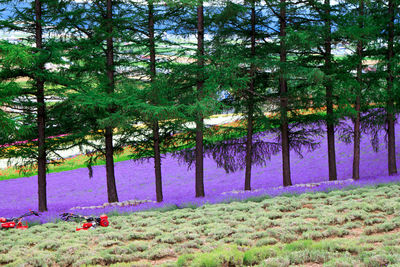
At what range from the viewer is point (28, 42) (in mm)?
17453

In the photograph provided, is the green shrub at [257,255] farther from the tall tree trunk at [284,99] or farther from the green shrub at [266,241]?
the tall tree trunk at [284,99]

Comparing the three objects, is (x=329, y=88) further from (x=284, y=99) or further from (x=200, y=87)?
(x=200, y=87)

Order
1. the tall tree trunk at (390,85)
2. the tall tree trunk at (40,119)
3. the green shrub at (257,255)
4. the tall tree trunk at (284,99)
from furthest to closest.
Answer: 1. the tall tree trunk at (390,85)
2. the tall tree trunk at (284,99)
3. the tall tree trunk at (40,119)
4. the green shrub at (257,255)

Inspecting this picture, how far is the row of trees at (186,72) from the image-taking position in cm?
1636

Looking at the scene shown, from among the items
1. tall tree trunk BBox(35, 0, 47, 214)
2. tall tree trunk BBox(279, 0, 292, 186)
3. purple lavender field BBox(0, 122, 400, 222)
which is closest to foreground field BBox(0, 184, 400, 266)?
tall tree trunk BBox(35, 0, 47, 214)

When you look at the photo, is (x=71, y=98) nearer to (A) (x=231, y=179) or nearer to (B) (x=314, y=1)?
(B) (x=314, y=1)

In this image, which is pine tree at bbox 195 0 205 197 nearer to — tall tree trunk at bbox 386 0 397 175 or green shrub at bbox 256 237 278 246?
green shrub at bbox 256 237 278 246

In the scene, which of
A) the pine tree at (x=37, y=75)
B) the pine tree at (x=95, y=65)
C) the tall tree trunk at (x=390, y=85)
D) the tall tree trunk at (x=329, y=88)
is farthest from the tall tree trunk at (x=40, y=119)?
the tall tree trunk at (x=390, y=85)

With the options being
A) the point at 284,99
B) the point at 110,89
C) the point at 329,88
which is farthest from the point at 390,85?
the point at 110,89

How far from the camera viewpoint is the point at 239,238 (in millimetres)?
8883

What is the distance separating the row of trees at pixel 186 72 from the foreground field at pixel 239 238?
495 cm

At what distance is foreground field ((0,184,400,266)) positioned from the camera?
7137 mm

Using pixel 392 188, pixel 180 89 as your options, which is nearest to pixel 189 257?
pixel 392 188

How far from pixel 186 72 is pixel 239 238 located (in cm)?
984
